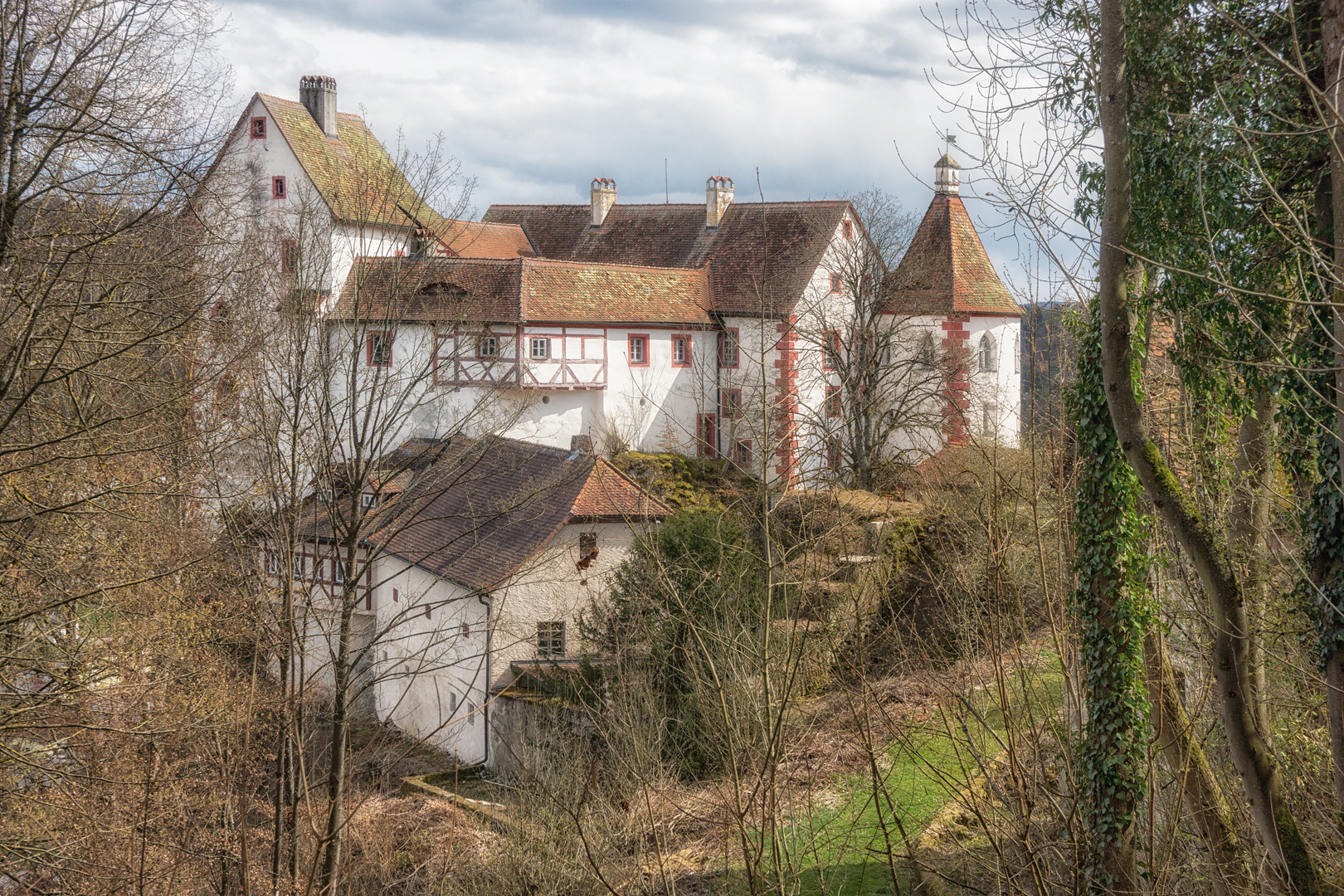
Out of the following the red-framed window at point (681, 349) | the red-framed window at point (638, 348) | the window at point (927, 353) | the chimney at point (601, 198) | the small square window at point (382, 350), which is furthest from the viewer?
the chimney at point (601, 198)

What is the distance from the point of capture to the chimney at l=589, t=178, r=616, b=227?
38.5 m

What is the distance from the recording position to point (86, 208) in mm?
9562

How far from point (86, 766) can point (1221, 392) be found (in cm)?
1049

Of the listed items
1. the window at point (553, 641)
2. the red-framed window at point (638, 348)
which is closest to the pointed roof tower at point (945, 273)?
the red-framed window at point (638, 348)

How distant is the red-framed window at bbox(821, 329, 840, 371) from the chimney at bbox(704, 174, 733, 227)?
8064 millimetres

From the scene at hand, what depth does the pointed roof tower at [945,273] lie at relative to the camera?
99.9 feet

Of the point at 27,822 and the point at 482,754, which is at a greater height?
the point at 27,822

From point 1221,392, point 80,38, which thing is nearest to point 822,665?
point 1221,392

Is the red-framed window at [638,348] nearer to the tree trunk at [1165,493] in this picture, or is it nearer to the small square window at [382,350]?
the small square window at [382,350]

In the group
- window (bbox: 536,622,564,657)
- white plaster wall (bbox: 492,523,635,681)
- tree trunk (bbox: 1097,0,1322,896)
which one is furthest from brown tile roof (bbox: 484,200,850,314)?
tree trunk (bbox: 1097,0,1322,896)

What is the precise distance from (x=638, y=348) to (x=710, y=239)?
6015 millimetres

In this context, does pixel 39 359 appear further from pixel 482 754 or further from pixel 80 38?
pixel 482 754

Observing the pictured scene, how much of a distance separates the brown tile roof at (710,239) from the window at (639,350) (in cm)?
287

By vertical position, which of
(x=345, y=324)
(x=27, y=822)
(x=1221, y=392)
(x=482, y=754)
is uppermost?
(x=345, y=324)
